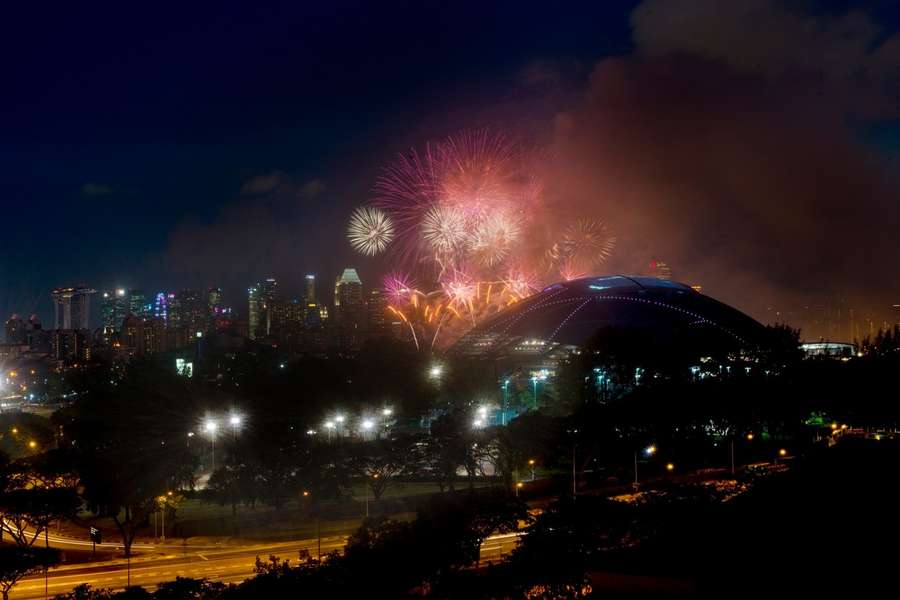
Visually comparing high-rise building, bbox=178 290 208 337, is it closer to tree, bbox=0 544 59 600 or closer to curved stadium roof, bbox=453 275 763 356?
curved stadium roof, bbox=453 275 763 356

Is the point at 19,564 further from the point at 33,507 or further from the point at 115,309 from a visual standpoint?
the point at 115,309

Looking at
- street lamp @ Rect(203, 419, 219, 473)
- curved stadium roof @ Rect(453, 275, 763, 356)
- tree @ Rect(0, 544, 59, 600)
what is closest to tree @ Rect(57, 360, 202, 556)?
street lamp @ Rect(203, 419, 219, 473)

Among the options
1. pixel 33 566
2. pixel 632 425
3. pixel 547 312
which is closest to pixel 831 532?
pixel 33 566

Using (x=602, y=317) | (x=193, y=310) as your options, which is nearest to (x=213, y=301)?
(x=193, y=310)

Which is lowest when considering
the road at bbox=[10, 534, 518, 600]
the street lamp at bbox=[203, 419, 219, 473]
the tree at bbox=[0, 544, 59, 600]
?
the road at bbox=[10, 534, 518, 600]

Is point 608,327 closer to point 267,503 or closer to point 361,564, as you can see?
point 267,503

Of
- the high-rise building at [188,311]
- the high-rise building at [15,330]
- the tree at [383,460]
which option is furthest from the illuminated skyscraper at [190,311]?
the tree at [383,460]
